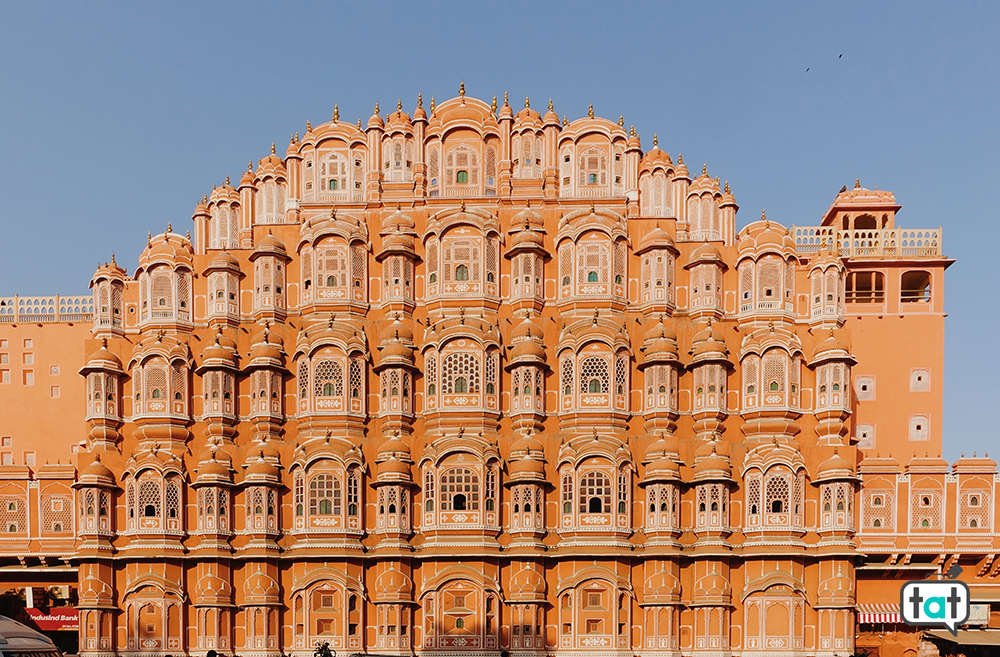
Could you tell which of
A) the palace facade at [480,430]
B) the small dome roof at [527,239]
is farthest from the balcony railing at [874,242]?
the small dome roof at [527,239]

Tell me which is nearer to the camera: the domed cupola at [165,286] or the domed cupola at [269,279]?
the domed cupola at [269,279]

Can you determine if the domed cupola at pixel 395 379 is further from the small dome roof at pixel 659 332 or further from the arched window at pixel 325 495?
the small dome roof at pixel 659 332

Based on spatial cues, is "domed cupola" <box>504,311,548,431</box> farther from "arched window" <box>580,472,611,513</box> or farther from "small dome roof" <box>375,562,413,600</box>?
"small dome roof" <box>375,562,413,600</box>

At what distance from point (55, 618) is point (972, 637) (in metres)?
37.5

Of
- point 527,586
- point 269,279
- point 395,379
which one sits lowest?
point 527,586

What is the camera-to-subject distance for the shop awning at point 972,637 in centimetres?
4044

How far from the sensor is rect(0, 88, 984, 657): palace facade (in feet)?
124

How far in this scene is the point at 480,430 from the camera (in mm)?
39250

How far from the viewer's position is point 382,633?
37.6 m

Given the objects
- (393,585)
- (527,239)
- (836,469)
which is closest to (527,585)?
(393,585)

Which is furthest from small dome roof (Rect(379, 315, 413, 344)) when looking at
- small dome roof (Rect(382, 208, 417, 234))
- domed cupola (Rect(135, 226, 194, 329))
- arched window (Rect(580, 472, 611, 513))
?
arched window (Rect(580, 472, 611, 513))

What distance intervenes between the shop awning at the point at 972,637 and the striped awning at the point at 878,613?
2.01 metres

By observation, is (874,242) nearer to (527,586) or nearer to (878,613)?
(878,613)

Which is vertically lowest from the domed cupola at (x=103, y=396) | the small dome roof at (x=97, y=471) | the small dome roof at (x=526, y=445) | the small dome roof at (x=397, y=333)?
the small dome roof at (x=97, y=471)
